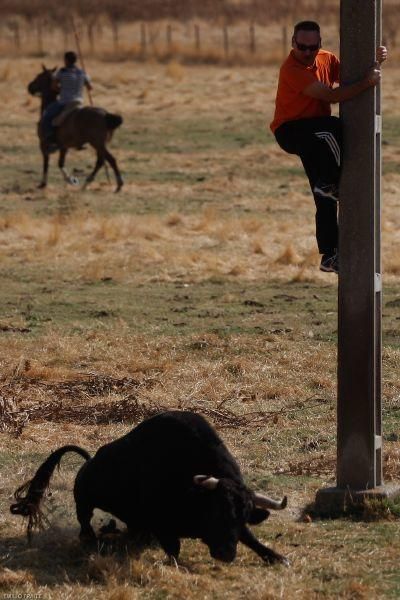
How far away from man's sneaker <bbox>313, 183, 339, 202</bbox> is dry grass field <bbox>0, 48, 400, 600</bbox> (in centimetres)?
158

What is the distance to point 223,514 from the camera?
19.0 feet

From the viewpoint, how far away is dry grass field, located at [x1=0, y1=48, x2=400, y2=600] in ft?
19.7

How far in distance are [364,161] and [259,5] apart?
5398 cm

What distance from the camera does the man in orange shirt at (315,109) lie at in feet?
21.6

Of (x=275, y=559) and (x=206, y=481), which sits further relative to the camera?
(x=275, y=559)

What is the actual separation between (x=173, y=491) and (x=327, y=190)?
1783mm

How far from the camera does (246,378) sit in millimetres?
10109

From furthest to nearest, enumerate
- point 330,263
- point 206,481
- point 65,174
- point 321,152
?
point 65,174
point 330,263
point 321,152
point 206,481

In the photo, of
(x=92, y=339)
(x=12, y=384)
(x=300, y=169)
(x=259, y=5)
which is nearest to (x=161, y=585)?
(x=12, y=384)

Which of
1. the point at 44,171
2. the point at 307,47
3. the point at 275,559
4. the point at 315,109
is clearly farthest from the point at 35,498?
the point at 44,171

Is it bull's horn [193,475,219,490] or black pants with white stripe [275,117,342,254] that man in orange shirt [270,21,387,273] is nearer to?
black pants with white stripe [275,117,342,254]

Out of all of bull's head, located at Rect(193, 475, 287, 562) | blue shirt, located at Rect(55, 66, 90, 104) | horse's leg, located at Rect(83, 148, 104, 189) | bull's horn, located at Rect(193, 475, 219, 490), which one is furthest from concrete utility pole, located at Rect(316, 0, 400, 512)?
blue shirt, located at Rect(55, 66, 90, 104)

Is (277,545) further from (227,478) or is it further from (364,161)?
(364,161)

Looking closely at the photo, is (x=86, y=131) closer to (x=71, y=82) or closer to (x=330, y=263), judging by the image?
(x=71, y=82)
